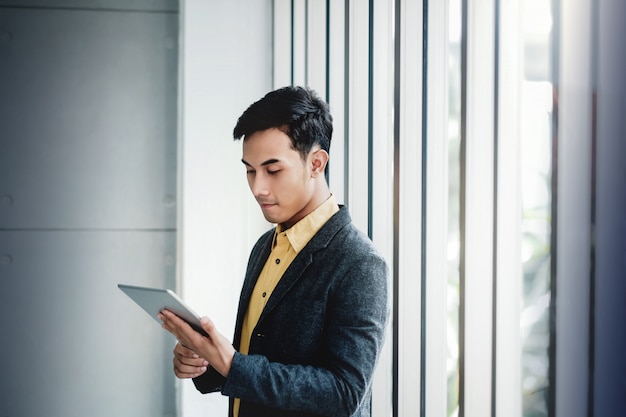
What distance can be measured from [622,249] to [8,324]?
273 cm

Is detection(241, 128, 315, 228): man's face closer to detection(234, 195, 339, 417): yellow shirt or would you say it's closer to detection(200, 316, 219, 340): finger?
detection(234, 195, 339, 417): yellow shirt

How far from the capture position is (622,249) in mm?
739

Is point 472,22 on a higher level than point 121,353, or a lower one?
higher

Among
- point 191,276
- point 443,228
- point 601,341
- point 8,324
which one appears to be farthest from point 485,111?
point 8,324

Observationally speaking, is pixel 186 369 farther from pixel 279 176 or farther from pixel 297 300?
pixel 279 176

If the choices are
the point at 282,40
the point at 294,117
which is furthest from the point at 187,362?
the point at 282,40

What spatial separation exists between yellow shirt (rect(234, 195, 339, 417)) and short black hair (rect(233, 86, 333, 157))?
0.14 metres

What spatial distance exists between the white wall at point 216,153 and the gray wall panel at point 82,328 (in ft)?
0.72

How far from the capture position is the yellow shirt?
1.28 meters

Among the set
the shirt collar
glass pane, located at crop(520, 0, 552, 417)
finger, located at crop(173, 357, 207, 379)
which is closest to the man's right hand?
finger, located at crop(173, 357, 207, 379)

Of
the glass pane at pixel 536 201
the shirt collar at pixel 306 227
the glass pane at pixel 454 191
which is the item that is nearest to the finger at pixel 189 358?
the shirt collar at pixel 306 227

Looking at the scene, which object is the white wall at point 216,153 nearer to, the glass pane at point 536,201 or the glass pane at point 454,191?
the glass pane at point 454,191

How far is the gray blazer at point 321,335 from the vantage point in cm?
110

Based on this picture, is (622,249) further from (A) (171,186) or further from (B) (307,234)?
(A) (171,186)
